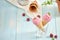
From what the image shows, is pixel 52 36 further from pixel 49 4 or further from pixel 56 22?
pixel 49 4

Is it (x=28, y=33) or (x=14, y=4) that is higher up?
(x=14, y=4)

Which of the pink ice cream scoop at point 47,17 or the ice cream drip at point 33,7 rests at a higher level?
the ice cream drip at point 33,7

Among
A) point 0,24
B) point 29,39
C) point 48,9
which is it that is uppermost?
point 48,9

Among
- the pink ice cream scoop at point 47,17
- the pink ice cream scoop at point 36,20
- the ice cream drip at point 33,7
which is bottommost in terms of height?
the pink ice cream scoop at point 36,20

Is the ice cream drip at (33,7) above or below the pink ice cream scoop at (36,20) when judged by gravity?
above

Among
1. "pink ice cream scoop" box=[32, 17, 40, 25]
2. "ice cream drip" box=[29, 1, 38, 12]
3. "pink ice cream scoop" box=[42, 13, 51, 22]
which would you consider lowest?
"pink ice cream scoop" box=[32, 17, 40, 25]

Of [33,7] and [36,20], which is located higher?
[33,7]

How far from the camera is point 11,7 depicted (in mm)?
1205

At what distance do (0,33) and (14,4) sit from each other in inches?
12.1

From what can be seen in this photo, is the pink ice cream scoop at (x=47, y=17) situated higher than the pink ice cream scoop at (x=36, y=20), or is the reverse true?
the pink ice cream scoop at (x=47, y=17)

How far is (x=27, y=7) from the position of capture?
1186 millimetres

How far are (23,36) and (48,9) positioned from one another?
34 cm

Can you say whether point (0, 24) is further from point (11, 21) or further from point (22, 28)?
point (22, 28)

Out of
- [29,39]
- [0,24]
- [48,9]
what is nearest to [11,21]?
[0,24]
